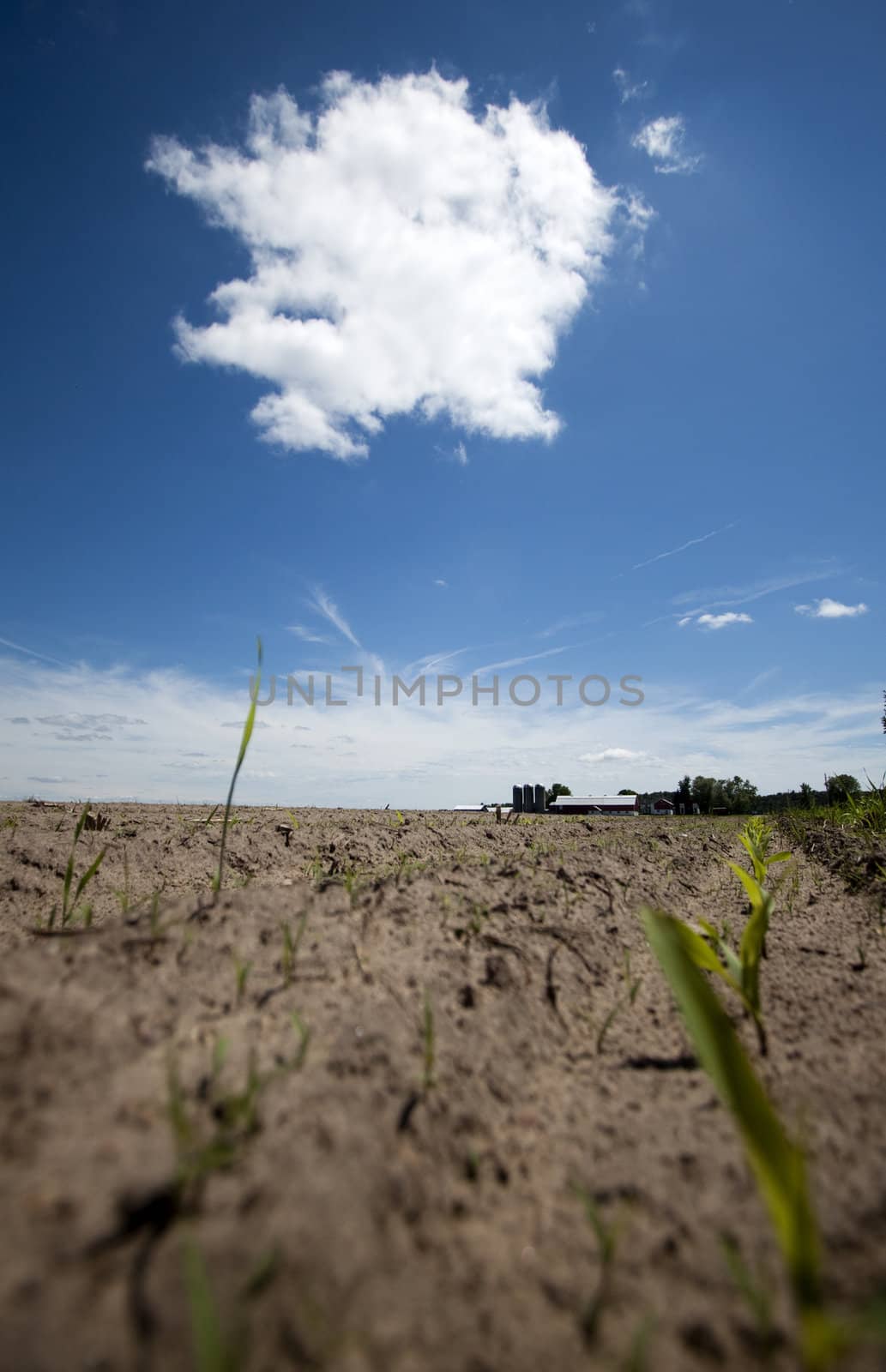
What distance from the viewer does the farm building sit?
19.0 meters

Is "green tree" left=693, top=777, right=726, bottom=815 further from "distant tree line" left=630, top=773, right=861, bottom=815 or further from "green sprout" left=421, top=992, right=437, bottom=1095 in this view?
"green sprout" left=421, top=992, right=437, bottom=1095

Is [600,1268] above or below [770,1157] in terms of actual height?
below

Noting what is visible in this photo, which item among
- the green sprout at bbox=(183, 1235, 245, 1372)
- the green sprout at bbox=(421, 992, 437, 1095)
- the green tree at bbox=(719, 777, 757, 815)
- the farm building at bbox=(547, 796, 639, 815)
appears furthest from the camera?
the green tree at bbox=(719, 777, 757, 815)

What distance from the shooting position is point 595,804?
20203 mm

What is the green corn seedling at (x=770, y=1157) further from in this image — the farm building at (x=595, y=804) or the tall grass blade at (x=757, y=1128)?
the farm building at (x=595, y=804)

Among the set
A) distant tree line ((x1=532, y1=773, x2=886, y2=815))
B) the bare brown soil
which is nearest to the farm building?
distant tree line ((x1=532, y1=773, x2=886, y2=815))

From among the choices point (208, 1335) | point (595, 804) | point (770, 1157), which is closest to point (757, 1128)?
point (770, 1157)

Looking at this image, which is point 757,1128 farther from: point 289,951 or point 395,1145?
point 289,951

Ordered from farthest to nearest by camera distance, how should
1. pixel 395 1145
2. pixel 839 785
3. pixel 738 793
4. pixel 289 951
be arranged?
pixel 738 793
pixel 839 785
pixel 289 951
pixel 395 1145

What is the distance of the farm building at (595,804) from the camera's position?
19.0m

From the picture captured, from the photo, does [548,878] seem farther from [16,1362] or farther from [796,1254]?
[16,1362]

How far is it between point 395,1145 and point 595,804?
20.0 m

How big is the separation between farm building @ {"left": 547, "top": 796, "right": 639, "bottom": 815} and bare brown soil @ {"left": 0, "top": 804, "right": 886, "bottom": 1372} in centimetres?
1670

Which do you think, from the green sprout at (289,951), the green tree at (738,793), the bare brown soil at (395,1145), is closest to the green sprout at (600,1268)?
the bare brown soil at (395,1145)
